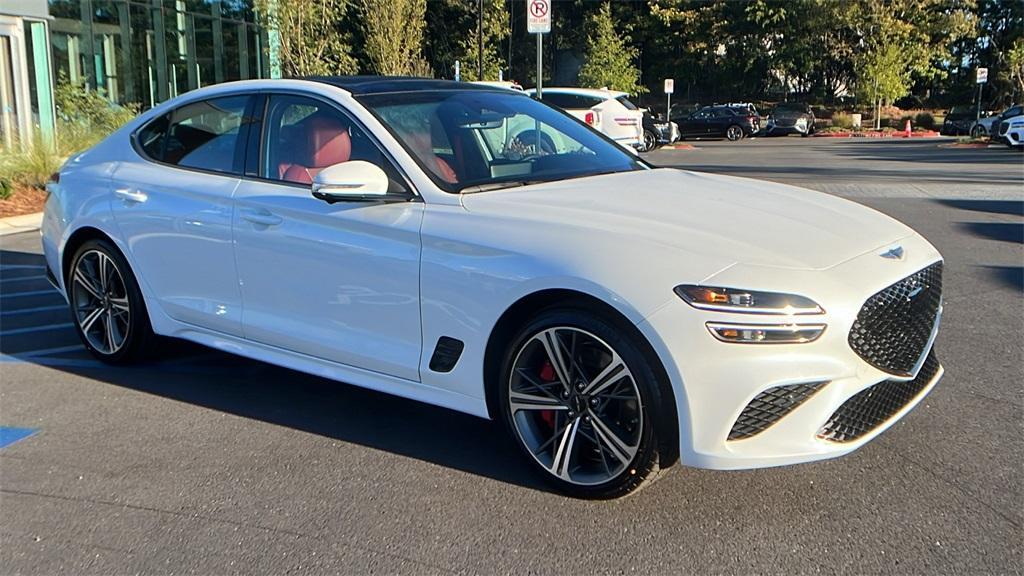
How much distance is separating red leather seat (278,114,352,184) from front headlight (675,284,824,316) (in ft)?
6.79

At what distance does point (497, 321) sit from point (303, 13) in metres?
22.0

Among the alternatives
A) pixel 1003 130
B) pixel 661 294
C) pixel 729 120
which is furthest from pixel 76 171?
pixel 729 120

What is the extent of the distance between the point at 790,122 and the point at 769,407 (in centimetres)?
4216

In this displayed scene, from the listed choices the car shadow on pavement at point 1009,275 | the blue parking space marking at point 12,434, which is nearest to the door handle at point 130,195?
the blue parking space marking at point 12,434

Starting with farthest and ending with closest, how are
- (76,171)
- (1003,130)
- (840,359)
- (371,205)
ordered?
(1003,130) < (76,171) < (371,205) < (840,359)

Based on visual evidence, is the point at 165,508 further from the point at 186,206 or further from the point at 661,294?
the point at 661,294

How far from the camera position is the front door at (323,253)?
160 inches

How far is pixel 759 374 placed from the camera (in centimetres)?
321

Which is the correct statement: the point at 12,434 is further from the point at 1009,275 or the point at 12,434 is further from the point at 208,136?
the point at 1009,275

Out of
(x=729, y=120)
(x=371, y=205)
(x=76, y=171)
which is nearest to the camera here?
(x=371, y=205)

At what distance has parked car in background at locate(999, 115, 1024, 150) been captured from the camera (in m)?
27.3

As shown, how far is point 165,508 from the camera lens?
12.2 ft

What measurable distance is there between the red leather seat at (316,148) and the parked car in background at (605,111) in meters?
17.8

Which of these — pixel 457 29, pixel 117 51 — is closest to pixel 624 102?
pixel 117 51
